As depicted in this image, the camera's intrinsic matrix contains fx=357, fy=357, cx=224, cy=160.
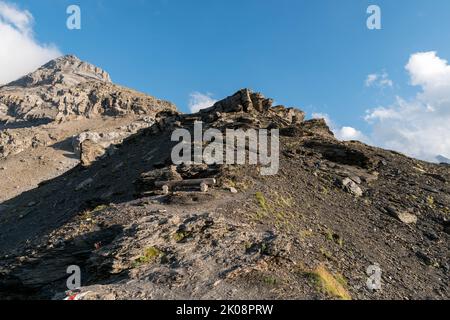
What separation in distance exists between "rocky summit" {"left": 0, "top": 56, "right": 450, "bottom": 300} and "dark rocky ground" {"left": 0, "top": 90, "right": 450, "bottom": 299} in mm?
70

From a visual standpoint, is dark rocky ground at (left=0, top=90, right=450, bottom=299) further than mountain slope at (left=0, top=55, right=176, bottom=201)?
No

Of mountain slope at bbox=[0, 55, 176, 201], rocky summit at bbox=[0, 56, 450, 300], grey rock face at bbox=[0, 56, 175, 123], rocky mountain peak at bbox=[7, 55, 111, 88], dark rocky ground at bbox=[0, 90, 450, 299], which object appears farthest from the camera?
rocky mountain peak at bbox=[7, 55, 111, 88]

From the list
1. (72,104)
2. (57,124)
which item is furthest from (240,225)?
(72,104)

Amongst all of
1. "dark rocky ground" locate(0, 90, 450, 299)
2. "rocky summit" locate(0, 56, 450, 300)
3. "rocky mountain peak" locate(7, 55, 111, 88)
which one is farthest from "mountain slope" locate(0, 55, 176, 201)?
"dark rocky ground" locate(0, 90, 450, 299)

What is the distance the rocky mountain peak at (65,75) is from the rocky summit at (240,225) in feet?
351

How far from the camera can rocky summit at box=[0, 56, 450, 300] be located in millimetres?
13430

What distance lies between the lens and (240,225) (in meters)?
16.9

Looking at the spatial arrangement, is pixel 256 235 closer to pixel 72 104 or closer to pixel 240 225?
pixel 240 225

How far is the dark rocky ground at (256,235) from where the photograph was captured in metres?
13.2

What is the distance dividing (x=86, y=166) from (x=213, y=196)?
95.0 feet

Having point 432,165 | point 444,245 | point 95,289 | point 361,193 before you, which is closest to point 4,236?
point 95,289

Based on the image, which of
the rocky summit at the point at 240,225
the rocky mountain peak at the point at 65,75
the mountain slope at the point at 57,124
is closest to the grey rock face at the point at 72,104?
the mountain slope at the point at 57,124

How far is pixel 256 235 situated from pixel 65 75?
150 m

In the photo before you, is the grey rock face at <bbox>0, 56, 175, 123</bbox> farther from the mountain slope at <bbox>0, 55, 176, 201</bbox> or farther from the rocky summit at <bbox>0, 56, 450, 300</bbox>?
the rocky summit at <bbox>0, 56, 450, 300</bbox>
